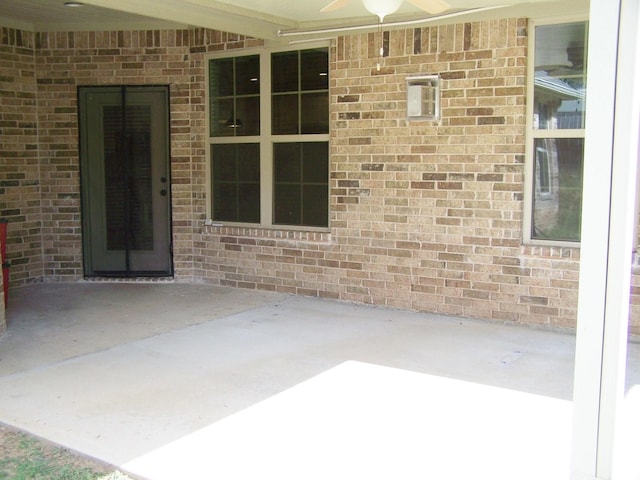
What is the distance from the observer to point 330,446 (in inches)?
139

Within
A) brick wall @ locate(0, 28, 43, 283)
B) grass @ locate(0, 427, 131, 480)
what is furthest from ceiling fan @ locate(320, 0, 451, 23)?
brick wall @ locate(0, 28, 43, 283)

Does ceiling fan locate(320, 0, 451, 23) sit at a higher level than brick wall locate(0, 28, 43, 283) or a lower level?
higher

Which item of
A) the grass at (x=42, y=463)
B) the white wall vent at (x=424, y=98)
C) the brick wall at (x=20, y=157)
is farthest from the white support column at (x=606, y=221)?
the brick wall at (x=20, y=157)

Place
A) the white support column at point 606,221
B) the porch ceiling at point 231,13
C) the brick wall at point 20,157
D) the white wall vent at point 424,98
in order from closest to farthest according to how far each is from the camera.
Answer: the white support column at point 606,221
the porch ceiling at point 231,13
the white wall vent at point 424,98
the brick wall at point 20,157

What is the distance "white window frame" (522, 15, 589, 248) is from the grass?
160 inches

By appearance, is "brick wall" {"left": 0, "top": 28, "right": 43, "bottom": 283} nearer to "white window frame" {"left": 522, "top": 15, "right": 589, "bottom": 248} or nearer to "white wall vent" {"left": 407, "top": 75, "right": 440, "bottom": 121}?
"white wall vent" {"left": 407, "top": 75, "right": 440, "bottom": 121}

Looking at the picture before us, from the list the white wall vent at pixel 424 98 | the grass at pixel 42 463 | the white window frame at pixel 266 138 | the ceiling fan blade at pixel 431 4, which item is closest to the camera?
the grass at pixel 42 463

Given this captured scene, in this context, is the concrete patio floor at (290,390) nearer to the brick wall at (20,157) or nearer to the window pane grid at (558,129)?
the window pane grid at (558,129)

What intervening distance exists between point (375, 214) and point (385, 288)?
731 millimetres

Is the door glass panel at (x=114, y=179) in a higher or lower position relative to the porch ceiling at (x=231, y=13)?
lower

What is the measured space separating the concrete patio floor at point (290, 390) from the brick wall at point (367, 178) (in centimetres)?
43

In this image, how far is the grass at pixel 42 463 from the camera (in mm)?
3248

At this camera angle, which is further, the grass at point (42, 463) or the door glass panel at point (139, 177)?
the door glass panel at point (139, 177)

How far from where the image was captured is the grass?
3248 millimetres
